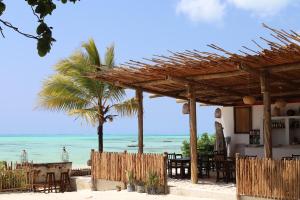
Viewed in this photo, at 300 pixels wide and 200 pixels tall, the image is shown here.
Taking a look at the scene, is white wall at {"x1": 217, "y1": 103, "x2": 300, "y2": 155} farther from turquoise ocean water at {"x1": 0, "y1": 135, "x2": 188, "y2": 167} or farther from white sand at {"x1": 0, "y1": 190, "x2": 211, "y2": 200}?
turquoise ocean water at {"x1": 0, "y1": 135, "x2": 188, "y2": 167}

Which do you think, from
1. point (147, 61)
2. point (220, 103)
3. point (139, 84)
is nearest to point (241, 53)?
point (147, 61)

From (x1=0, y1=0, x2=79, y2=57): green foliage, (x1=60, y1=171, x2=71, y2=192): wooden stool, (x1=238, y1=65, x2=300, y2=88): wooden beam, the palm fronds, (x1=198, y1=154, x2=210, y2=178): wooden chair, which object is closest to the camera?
(x1=0, y1=0, x2=79, y2=57): green foliage

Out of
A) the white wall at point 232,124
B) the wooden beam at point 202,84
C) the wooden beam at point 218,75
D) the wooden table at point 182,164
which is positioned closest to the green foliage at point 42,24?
the wooden beam at point 218,75

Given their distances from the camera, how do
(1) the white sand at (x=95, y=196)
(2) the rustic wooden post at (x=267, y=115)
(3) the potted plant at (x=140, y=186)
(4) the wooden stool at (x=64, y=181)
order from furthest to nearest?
1. (4) the wooden stool at (x=64, y=181)
2. (3) the potted plant at (x=140, y=186)
3. (1) the white sand at (x=95, y=196)
4. (2) the rustic wooden post at (x=267, y=115)

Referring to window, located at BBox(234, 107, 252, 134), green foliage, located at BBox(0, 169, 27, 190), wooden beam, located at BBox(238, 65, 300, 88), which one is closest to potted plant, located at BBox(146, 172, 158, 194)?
wooden beam, located at BBox(238, 65, 300, 88)

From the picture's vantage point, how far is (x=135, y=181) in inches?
477

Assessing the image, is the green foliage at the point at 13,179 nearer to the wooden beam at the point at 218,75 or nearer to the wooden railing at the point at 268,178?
the wooden beam at the point at 218,75

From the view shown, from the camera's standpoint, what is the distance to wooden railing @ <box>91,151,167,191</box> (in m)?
11.6

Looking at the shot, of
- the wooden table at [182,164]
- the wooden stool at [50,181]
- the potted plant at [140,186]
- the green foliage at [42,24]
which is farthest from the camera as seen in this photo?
the wooden stool at [50,181]

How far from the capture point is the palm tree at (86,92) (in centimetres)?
1644

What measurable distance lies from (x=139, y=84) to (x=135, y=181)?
2620 millimetres

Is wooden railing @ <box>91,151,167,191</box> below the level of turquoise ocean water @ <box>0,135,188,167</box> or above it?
above

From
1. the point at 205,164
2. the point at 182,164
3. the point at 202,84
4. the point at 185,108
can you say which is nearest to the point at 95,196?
the point at 182,164

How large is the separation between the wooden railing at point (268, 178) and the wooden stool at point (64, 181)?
7.55m
